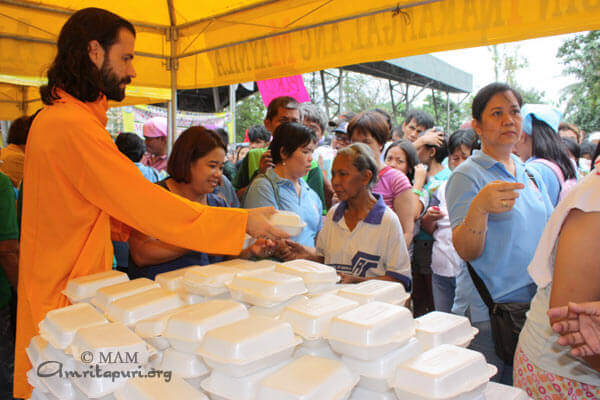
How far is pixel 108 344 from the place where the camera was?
3.50ft

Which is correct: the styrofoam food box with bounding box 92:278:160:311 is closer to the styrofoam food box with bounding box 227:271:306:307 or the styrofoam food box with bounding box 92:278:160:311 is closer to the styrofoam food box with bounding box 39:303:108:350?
the styrofoam food box with bounding box 39:303:108:350

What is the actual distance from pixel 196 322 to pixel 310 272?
0.48m

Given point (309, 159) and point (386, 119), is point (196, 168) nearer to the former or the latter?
point (309, 159)

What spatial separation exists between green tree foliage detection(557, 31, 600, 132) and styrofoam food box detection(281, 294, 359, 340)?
19533 mm

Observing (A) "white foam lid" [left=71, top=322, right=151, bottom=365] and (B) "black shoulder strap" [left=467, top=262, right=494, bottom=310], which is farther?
(B) "black shoulder strap" [left=467, top=262, right=494, bottom=310]

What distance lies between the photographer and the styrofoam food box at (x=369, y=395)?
0.98 metres

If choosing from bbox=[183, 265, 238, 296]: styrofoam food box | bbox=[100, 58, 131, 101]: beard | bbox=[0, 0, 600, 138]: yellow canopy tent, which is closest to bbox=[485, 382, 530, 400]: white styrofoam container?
bbox=[183, 265, 238, 296]: styrofoam food box

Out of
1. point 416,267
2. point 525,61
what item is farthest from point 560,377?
point 525,61

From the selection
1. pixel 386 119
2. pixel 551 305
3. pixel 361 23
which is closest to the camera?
pixel 551 305

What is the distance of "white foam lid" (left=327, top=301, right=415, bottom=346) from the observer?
3.15ft

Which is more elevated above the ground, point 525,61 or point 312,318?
point 525,61

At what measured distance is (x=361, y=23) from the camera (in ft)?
10.6

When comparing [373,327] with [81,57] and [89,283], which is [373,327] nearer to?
[89,283]

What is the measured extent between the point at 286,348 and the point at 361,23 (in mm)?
2844
